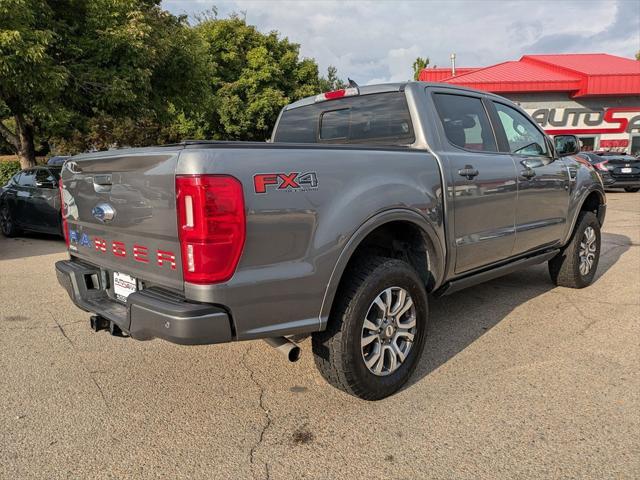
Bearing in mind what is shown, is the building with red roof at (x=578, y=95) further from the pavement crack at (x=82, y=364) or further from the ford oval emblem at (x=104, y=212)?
the ford oval emblem at (x=104, y=212)

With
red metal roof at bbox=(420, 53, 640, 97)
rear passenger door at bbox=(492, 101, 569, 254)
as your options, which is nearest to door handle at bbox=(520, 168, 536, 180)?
rear passenger door at bbox=(492, 101, 569, 254)

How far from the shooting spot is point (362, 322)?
271 cm

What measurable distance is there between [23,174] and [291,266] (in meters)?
8.51

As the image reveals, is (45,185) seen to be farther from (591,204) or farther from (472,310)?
(591,204)

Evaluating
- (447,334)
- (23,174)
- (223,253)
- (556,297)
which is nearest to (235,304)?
A: (223,253)

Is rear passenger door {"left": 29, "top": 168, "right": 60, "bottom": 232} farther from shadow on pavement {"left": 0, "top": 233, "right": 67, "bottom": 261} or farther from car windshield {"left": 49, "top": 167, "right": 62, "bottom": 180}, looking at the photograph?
shadow on pavement {"left": 0, "top": 233, "right": 67, "bottom": 261}

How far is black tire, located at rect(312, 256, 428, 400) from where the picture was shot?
265 cm

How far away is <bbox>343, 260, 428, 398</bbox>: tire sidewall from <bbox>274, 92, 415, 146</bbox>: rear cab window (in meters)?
1.04

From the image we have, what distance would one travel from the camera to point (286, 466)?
233 cm

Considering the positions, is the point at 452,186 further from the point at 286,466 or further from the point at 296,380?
the point at 286,466

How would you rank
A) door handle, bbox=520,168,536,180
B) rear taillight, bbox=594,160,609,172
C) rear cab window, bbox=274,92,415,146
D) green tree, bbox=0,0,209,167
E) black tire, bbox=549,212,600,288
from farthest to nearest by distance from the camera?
rear taillight, bbox=594,160,609,172, green tree, bbox=0,0,209,167, black tire, bbox=549,212,600,288, door handle, bbox=520,168,536,180, rear cab window, bbox=274,92,415,146

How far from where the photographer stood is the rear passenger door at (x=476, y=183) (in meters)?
3.41

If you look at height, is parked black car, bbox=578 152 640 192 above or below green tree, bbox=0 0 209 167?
below

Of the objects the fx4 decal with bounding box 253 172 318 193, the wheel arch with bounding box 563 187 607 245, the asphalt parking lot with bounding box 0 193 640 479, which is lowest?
the asphalt parking lot with bounding box 0 193 640 479
